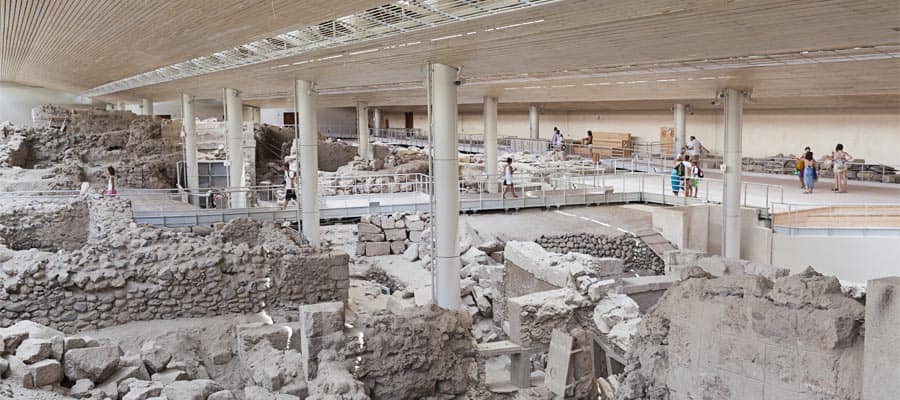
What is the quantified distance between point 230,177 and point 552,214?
34.4 feet

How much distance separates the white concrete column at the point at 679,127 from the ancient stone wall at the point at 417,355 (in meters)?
21.6

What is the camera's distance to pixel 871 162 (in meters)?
23.2

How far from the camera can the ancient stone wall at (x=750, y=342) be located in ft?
17.8

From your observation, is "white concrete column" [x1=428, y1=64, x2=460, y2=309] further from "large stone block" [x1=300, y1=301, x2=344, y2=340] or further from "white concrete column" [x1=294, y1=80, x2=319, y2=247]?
"white concrete column" [x1=294, y1=80, x2=319, y2=247]

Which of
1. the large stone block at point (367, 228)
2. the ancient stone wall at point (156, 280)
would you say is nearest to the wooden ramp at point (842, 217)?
the large stone block at point (367, 228)

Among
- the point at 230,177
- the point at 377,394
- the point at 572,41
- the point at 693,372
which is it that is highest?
the point at 572,41

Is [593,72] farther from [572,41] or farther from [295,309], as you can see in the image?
[295,309]

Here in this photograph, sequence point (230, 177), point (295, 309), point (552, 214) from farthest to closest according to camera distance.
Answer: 1. point (230, 177)
2. point (552, 214)
3. point (295, 309)

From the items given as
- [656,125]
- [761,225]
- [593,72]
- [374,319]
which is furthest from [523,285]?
[656,125]

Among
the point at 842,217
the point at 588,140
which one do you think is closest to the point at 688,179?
the point at 842,217

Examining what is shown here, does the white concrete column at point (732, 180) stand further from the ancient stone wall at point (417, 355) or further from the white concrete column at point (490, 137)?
the ancient stone wall at point (417, 355)

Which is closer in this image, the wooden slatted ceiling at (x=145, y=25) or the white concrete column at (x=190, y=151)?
the wooden slatted ceiling at (x=145, y=25)

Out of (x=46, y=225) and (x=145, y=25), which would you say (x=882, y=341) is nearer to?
(x=145, y=25)

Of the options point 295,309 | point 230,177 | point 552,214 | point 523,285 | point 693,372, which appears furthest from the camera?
point 230,177
